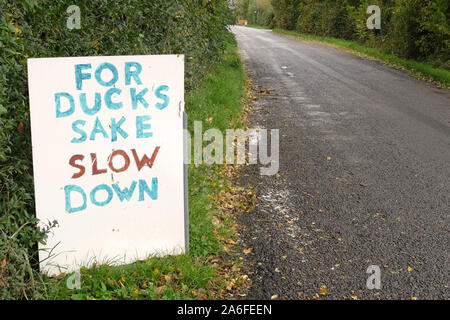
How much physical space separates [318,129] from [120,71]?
559 centimetres

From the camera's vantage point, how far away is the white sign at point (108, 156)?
3248 mm

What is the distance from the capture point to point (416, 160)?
668 centimetres

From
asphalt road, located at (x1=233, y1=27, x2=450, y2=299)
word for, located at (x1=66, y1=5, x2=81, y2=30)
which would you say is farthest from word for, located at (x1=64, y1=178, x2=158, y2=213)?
word for, located at (x1=66, y1=5, x2=81, y2=30)

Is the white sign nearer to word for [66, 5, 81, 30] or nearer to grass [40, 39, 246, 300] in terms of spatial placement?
grass [40, 39, 246, 300]

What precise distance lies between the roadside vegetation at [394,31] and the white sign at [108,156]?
39.3 feet

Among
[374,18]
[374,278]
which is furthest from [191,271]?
[374,18]

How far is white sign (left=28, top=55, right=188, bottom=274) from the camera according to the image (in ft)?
10.7

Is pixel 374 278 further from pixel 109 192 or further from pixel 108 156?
pixel 108 156

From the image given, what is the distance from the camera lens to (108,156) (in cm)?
346

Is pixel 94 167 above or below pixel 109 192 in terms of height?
above

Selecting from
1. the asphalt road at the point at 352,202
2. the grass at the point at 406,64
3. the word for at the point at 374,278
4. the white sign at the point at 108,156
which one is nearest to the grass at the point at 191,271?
the white sign at the point at 108,156

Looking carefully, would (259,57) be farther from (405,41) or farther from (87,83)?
(87,83)

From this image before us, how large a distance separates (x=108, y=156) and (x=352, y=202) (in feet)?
9.65

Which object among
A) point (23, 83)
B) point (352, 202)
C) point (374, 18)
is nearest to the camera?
point (23, 83)
